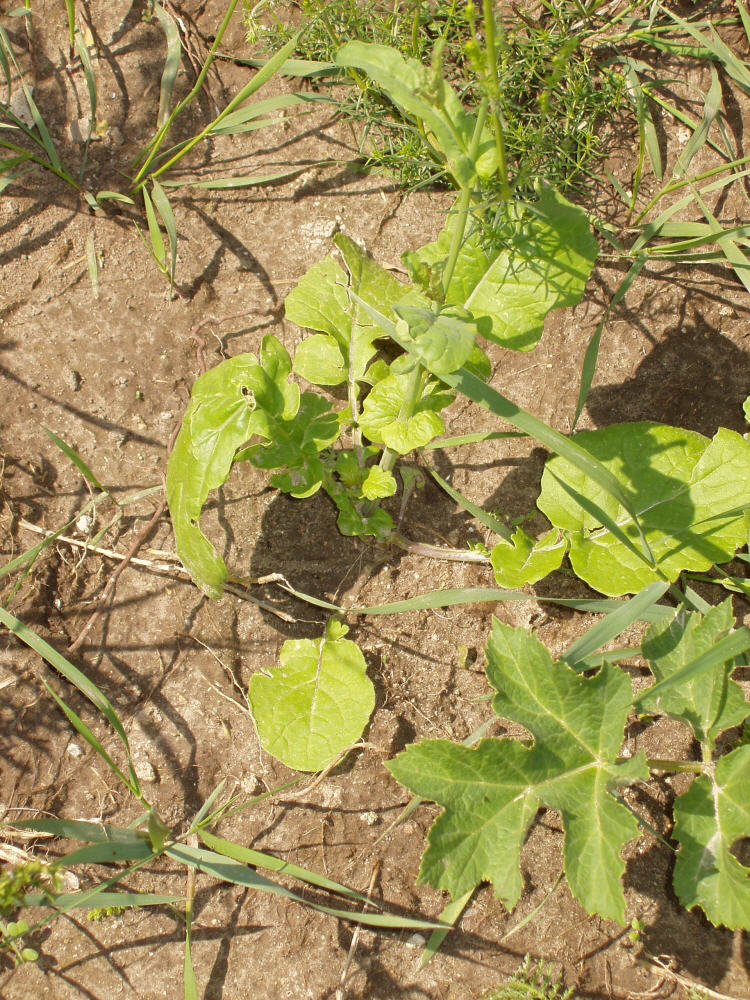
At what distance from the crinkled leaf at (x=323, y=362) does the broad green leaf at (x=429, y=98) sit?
0.89m

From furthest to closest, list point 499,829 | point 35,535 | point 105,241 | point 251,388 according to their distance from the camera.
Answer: point 105,241
point 35,535
point 251,388
point 499,829

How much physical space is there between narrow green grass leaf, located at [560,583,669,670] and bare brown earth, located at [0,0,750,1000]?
14.3 inches

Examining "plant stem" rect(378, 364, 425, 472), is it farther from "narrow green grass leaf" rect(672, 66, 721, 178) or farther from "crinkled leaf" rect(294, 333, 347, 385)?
"narrow green grass leaf" rect(672, 66, 721, 178)

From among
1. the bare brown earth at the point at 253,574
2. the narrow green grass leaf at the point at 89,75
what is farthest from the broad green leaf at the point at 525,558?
the narrow green grass leaf at the point at 89,75

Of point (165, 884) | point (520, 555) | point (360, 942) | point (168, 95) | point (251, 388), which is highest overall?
point (168, 95)

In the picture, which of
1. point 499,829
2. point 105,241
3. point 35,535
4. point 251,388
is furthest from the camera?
point 105,241

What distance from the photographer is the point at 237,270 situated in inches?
114

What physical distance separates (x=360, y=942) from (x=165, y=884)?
630 mm

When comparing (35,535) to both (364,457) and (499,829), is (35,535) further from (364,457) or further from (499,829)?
(499,829)

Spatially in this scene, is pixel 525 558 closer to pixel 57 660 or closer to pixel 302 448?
pixel 302 448

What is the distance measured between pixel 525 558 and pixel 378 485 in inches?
20.6

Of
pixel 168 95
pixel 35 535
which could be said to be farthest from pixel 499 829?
pixel 168 95

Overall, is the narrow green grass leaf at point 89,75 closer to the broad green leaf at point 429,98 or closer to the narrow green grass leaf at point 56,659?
the broad green leaf at point 429,98

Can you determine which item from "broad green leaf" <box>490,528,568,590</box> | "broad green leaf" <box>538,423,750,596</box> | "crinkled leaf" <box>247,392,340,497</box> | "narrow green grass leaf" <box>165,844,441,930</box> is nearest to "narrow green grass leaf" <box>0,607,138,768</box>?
"narrow green grass leaf" <box>165,844,441,930</box>
